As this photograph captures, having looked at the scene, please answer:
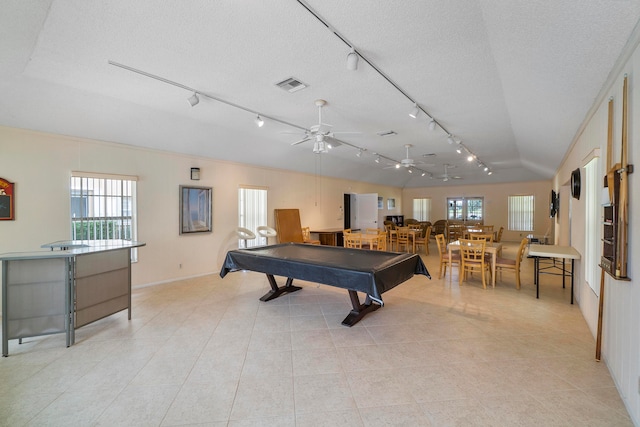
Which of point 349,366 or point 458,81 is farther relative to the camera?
point 458,81

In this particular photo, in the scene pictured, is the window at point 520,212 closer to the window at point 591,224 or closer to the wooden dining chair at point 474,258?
the wooden dining chair at point 474,258

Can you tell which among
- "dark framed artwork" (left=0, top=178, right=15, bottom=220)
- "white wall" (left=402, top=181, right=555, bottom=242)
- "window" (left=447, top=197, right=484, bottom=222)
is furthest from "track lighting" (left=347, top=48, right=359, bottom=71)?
"window" (left=447, top=197, right=484, bottom=222)

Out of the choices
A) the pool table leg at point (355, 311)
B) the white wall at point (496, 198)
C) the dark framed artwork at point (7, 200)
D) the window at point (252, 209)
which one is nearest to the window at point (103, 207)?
the dark framed artwork at point (7, 200)

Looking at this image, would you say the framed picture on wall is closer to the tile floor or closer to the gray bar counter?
the tile floor

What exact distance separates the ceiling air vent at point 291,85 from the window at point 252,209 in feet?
11.6

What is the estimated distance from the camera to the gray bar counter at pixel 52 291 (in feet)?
8.96

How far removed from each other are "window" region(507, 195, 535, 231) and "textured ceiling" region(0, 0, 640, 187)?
24.4 feet

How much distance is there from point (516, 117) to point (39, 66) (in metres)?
6.03

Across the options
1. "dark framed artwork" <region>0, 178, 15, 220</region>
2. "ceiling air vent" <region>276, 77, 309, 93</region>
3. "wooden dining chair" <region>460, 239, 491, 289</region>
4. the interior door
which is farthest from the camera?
the interior door

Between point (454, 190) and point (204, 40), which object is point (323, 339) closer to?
point (204, 40)

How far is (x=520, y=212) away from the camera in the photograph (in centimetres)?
1156

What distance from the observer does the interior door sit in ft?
30.5

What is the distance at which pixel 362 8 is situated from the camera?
209 cm

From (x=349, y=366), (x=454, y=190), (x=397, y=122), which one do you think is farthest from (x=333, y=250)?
(x=454, y=190)
